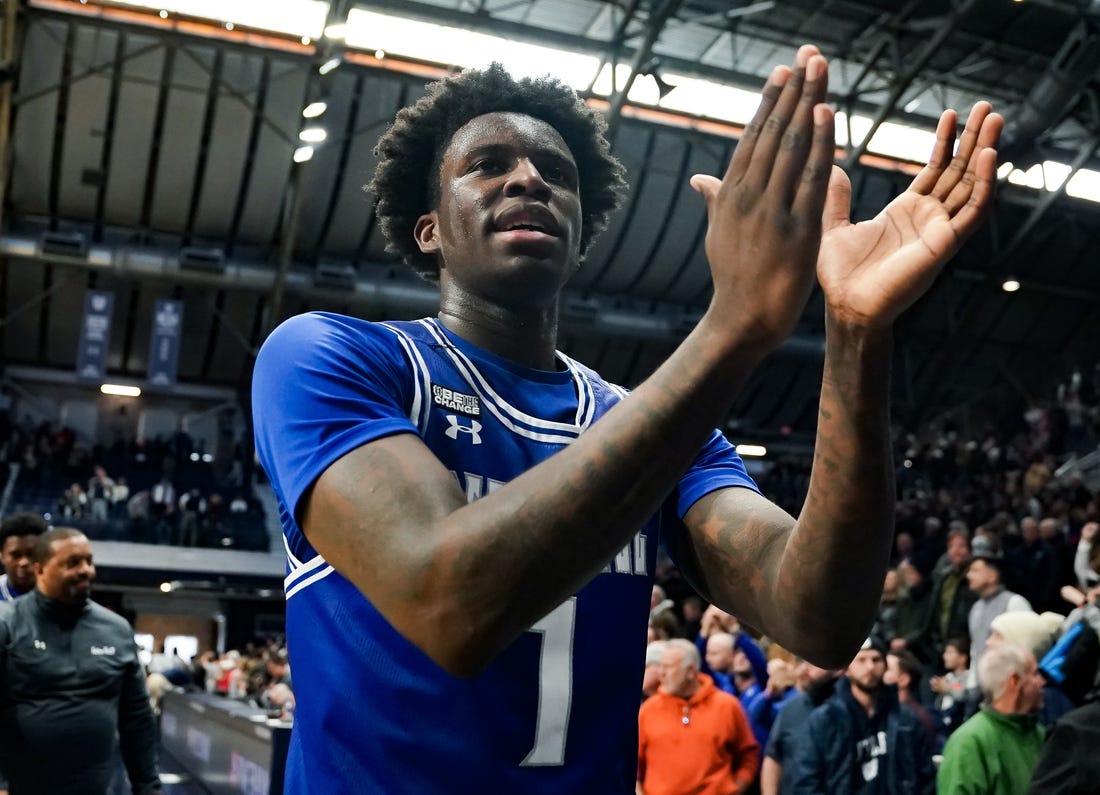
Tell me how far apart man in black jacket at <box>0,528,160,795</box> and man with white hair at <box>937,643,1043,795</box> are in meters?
3.37

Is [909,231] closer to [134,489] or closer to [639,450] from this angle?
[639,450]

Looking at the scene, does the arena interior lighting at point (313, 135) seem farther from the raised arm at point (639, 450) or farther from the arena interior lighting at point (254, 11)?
the raised arm at point (639, 450)

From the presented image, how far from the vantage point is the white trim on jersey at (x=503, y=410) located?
162cm

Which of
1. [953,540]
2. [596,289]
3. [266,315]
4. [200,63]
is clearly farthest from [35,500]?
[953,540]

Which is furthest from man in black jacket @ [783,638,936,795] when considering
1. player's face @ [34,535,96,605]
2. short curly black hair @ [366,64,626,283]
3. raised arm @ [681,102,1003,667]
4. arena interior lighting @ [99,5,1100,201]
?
arena interior lighting @ [99,5,1100,201]

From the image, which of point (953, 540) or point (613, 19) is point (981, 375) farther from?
point (953, 540)

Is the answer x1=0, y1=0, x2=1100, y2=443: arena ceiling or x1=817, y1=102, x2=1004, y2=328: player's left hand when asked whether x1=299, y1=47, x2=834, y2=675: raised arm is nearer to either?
x1=817, y1=102, x2=1004, y2=328: player's left hand

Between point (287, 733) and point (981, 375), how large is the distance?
26.1 m

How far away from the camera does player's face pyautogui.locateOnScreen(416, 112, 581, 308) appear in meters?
1.67

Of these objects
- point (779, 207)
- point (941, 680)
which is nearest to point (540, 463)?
point (779, 207)

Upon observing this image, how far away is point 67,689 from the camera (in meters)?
4.96

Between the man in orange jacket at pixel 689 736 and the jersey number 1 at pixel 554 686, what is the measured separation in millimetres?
4709

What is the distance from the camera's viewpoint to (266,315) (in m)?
23.7

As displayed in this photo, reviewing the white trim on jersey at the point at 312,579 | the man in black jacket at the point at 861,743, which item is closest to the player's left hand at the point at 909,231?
the white trim on jersey at the point at 312,579
